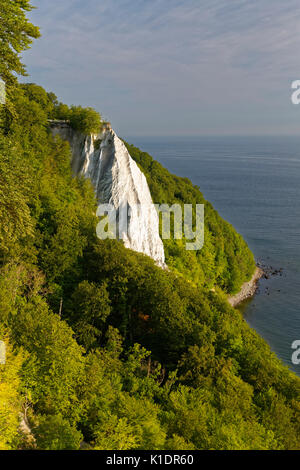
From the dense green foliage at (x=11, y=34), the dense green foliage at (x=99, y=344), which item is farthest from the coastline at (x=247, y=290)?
the dense green foliage at (x=11, y=34)

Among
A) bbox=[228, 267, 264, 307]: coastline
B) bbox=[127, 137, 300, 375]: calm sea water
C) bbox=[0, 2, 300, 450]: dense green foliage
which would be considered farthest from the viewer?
bbox=[228, 267, 264, 307]: coastline

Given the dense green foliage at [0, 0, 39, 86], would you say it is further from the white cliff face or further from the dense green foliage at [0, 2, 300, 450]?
the white cliff face

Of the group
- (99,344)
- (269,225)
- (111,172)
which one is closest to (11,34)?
(99,344)

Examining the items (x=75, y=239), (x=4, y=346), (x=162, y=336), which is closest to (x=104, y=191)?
(x=75, y=239)

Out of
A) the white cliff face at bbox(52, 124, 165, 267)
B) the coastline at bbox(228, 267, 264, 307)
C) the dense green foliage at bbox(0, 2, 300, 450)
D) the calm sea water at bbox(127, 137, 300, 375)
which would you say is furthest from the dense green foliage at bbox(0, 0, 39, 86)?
the coastline at bbox(228, 267, 264, 307)

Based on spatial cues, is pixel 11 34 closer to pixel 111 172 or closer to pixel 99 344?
pixel 99 344

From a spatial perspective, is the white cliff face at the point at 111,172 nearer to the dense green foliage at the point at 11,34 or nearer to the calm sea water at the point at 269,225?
the dense green foliage at the point at 11,34
